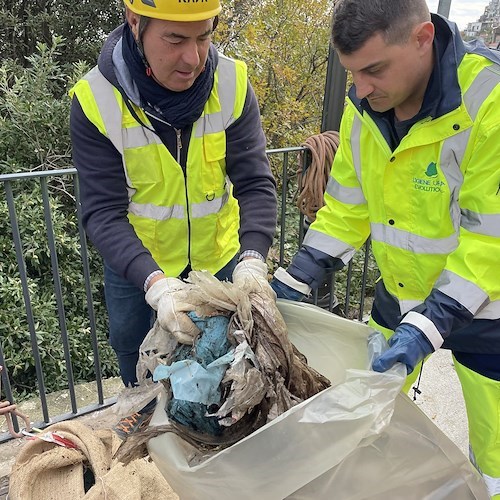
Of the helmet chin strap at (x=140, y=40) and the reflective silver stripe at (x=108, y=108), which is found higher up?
the helmet chin strap at (x=140, y=40)

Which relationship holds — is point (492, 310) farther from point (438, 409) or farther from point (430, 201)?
point (438, 409)

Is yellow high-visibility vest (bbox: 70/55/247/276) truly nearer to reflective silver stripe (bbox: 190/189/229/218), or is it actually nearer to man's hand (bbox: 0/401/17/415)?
reflective silver stripe (bbox: 190/189/229/218)

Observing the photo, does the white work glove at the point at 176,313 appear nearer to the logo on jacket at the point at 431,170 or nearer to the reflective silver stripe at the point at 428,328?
the reflective silver stripe at the point at 428,328

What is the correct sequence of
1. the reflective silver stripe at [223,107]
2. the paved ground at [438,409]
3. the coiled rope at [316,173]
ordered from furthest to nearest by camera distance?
1. the coiled rope at [316,173]
2. the paved ground at [438,409]
3. the reflective silver stripe at [223,107]

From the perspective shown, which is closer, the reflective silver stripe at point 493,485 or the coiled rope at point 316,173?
the reflective silver stripe at point 493,485

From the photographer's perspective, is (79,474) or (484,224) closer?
(484,224)

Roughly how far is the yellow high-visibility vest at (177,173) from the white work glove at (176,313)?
0.46m

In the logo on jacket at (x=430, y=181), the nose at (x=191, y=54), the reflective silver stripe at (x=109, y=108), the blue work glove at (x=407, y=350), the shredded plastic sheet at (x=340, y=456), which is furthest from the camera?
the reflective silver stripe at (x=109, y=108)

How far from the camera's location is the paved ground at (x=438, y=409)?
2564 millimetres

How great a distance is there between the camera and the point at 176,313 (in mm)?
1391

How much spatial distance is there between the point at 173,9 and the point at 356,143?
2.22ft

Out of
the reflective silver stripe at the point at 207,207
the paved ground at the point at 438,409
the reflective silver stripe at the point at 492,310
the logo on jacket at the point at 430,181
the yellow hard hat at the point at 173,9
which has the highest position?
the yellow hard hat at the point at 173,9

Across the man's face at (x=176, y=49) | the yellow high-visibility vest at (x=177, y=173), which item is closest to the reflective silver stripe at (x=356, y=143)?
the yellow high-visibility vest at (x=177, y=173)

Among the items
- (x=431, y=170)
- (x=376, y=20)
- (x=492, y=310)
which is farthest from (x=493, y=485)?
(x=376, y=20)
